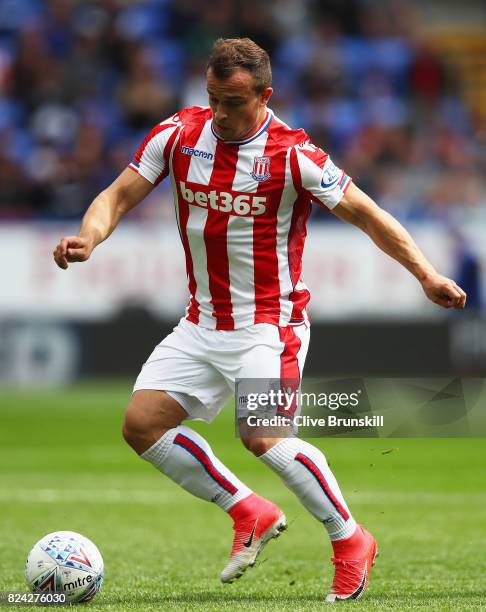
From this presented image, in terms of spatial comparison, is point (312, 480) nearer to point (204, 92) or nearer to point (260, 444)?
point (260, 444)

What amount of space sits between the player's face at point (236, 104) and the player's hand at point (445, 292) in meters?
1.00

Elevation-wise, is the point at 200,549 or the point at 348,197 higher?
the point at 348,197

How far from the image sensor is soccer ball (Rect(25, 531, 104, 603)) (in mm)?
4891

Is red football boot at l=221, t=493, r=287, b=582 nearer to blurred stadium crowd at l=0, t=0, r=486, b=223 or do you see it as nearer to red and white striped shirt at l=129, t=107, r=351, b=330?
red and white striped shirt at l=129, t=107, r=351, b=330

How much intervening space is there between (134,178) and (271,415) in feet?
3.87

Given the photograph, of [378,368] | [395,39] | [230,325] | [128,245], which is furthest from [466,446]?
[395,39]

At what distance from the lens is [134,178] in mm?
5379

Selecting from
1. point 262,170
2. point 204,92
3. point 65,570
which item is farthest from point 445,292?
point 204,92

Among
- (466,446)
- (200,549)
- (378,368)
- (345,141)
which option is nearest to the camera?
(200,549)

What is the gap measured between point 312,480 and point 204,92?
1234 cm

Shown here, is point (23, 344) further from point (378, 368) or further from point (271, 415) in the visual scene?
point (271, 415)

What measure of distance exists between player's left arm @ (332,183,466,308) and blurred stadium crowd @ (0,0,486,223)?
10032 millimetres

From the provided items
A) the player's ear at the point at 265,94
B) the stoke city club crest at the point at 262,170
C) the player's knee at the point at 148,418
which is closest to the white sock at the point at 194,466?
the player's knee at the point at 148,418

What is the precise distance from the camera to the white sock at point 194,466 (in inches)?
208
